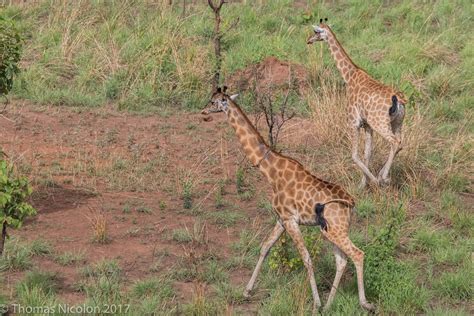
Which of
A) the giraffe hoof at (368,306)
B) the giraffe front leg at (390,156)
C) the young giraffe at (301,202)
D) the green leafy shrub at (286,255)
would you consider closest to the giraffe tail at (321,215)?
the young giraffe at (301,202)

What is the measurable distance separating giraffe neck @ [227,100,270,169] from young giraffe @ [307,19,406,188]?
265 cm

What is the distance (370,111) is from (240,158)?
189cm

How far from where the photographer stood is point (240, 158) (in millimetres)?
11852

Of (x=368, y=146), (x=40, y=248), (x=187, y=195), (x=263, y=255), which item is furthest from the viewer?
(x=368, y=146)

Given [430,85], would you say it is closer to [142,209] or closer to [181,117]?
[181,117]

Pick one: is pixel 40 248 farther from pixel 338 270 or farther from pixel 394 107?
pixel 394 107

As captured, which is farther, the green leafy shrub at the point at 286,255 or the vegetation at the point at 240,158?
the green leafy shrub at the point at 286,255

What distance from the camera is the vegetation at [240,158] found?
820 centimetres

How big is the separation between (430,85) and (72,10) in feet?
20.0

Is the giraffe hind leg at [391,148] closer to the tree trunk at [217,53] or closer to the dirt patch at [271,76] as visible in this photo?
the dirt patch at [271,76]

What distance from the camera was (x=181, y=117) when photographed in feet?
44.4

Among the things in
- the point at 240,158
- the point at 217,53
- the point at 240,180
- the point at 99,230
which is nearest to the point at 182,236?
the point at 99,230

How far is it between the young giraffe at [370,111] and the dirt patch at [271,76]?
2.85 metres

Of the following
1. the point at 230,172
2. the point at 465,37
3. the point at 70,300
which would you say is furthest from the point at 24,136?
the point at 465,37
